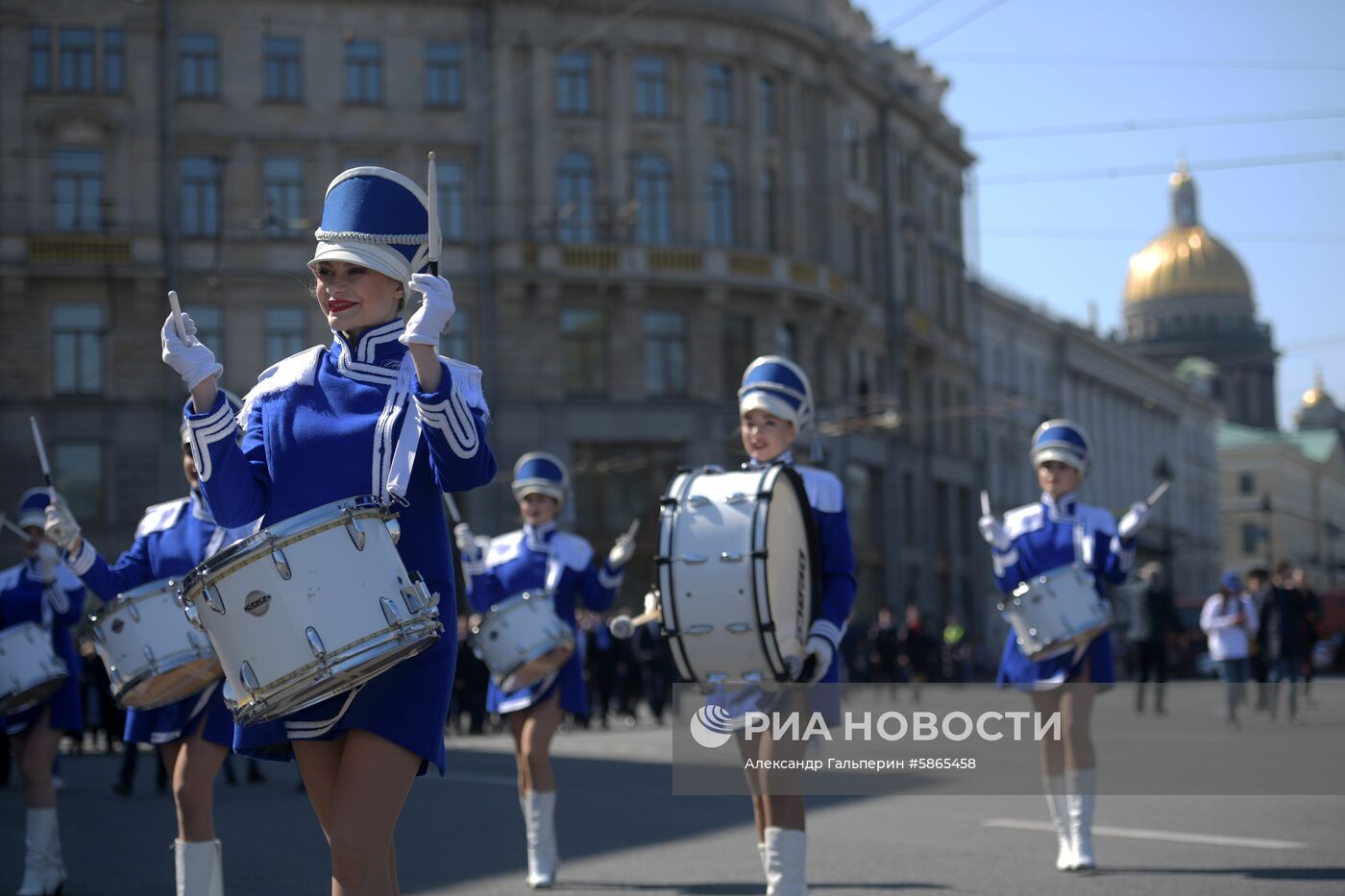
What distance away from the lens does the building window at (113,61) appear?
151ft

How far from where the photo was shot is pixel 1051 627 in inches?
407

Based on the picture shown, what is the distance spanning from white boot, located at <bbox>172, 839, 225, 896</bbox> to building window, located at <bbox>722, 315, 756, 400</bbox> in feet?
143

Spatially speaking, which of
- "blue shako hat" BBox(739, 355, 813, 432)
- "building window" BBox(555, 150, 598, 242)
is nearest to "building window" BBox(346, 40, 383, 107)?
"building window" BBox(555, 150, 598, 242)

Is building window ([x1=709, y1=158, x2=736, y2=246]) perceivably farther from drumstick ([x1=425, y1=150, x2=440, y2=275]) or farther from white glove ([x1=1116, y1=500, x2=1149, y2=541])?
drumstick ([x1=425, y1=150, x2=440, y2=275])

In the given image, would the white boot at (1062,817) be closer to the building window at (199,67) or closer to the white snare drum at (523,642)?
the white snare drum at (523,642)

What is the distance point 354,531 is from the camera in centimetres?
482

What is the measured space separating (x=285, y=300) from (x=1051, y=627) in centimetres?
3824

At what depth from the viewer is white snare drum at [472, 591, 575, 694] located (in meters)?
10.4

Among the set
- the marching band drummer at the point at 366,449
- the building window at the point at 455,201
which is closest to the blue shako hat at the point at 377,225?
the marching band drummer at the point at 366,449

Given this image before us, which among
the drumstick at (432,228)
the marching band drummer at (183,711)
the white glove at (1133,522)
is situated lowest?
the marching band drummer at (183,711)

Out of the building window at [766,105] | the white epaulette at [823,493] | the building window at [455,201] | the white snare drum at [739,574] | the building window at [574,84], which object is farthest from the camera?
the building window at [766,105]

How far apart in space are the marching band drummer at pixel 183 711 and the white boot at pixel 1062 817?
176 inches

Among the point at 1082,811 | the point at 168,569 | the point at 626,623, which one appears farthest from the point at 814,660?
the point at 1082,811

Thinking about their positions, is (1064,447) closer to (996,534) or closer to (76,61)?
(996,534)
